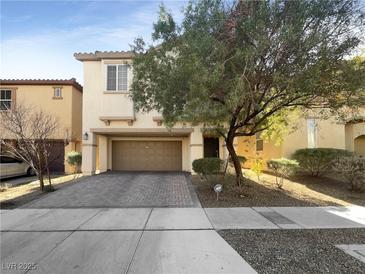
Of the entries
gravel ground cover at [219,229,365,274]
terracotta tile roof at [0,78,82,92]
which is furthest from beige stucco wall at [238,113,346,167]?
terracotta tile roof at [0,78,82,92]

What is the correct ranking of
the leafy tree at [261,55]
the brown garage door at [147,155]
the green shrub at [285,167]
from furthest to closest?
the brown garage door at [147,155]
the green shrub at [285,167]
the leafy tree at [261,55]

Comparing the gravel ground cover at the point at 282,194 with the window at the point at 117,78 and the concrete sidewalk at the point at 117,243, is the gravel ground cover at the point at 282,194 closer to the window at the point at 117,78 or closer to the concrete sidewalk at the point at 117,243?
the concrete sidewalk at the point at 117,243

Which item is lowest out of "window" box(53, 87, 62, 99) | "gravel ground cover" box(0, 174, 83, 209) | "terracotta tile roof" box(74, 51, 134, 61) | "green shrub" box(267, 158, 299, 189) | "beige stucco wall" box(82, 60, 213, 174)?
"gravel ground cover" box(0, 174, 83, 209)

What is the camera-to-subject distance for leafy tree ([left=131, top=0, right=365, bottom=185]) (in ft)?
24.8

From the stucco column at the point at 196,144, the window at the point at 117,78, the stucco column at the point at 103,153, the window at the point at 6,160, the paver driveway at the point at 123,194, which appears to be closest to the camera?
the paver driveway at the point at 123,194

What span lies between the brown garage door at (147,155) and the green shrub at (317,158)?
766cm

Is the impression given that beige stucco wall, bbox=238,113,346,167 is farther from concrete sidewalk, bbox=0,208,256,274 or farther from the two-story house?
concrete sidewalk, bbox=0,208,256,274

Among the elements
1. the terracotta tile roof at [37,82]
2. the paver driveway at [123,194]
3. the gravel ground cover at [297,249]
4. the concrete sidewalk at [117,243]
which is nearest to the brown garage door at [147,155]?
the paver driveway at [123,194]

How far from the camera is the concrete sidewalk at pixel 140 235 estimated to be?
15.2 feet

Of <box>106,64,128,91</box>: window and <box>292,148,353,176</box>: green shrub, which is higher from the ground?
<box>106,64,128,91</box>: window

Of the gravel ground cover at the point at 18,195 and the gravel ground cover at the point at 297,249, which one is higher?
the gravel ground cover at the point at 18,195

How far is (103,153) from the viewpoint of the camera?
1800cm

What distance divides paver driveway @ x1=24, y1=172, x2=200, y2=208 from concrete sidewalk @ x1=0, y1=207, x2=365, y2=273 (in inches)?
30.5

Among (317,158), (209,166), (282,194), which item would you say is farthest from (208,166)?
(317,158)
